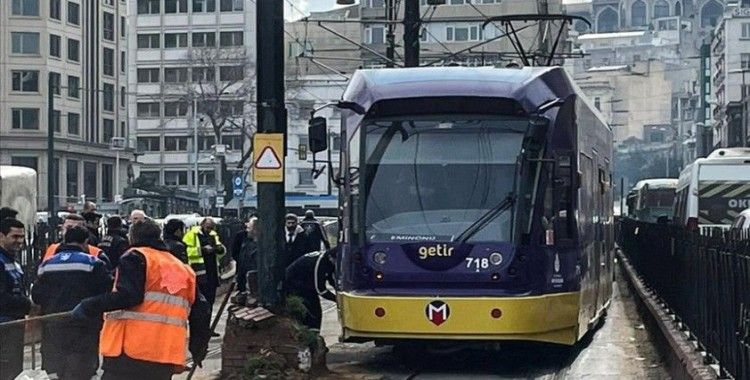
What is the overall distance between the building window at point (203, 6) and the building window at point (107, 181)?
18.1 metres

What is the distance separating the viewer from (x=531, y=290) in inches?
603

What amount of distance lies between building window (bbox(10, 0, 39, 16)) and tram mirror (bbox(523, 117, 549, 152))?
7096 cm

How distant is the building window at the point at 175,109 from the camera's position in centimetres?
10500

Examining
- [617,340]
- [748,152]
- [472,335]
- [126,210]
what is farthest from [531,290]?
[126,210]

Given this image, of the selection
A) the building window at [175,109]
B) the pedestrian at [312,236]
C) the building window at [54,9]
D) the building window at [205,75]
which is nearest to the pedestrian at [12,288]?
the pedestrian at [312,236]

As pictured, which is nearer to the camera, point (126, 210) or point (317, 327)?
point (317, 327)

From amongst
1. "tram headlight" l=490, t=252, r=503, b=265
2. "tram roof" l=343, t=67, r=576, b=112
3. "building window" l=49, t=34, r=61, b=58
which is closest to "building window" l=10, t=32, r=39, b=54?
"building window" l=49, t=34, r=61, b=58

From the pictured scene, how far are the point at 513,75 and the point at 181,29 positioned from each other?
93.7 m

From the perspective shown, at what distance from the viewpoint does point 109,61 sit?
92.2 metres

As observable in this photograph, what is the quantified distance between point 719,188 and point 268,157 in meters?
17.8

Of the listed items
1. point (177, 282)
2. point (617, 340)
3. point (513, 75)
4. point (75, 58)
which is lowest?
point (617, 340)

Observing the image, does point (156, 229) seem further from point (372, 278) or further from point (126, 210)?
point (126, 210)

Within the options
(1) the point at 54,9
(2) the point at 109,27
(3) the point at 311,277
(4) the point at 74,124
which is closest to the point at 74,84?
(4) the point at 74,124

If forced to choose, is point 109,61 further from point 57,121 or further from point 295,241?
point 295,241
